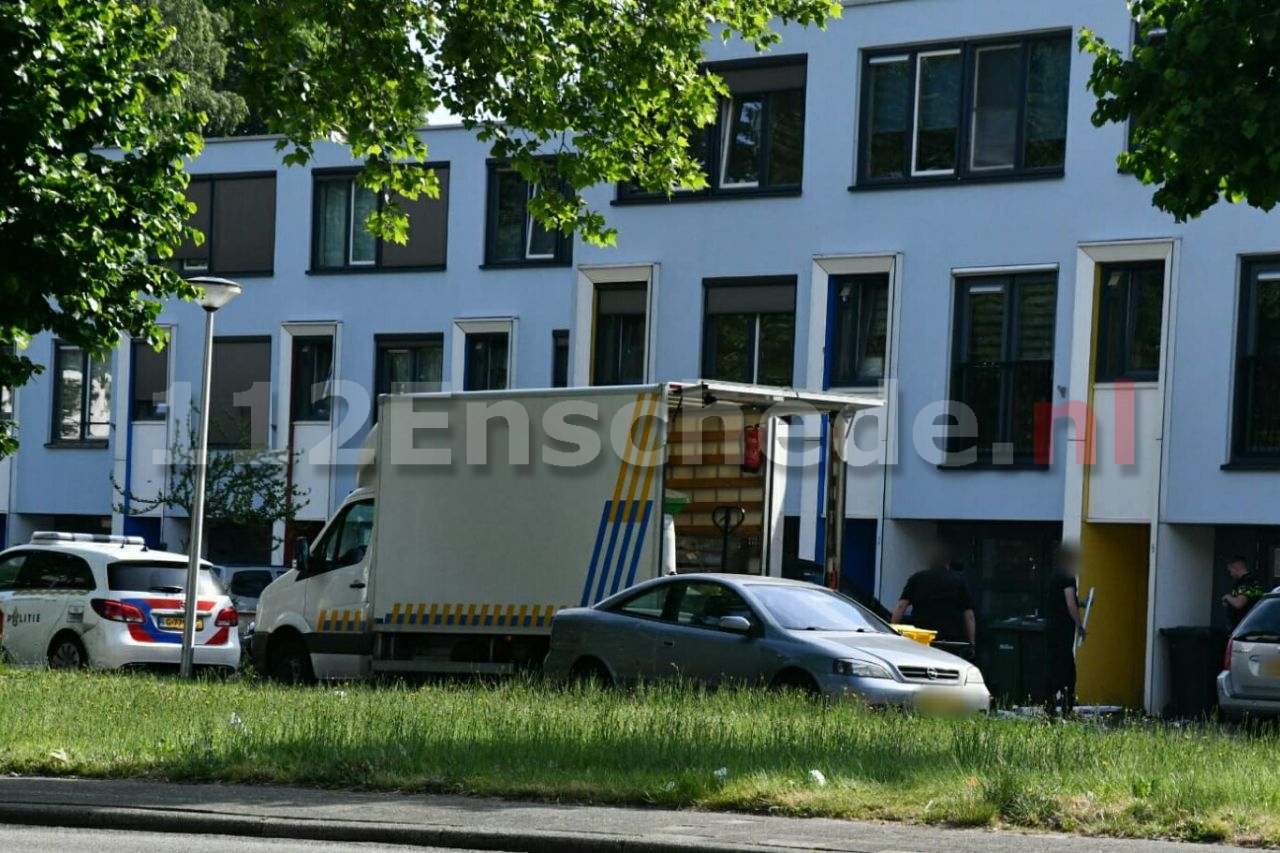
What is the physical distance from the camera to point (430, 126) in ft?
119

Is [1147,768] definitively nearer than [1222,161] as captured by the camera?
Yes

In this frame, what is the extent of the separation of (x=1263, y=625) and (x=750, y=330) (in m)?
12.6

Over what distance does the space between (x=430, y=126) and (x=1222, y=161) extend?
2298cm

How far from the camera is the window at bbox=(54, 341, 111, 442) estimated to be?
137 feet

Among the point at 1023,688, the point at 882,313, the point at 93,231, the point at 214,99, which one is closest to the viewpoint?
the point at 93,231

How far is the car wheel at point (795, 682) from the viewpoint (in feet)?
54.7

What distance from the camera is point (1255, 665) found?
65.3ft

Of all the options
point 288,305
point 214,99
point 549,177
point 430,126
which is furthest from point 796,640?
point 214,99

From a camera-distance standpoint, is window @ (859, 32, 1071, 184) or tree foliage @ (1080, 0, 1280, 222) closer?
tree foliage @ (1080, 0, 1280, 222)

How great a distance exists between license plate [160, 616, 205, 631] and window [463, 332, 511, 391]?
1225 centimetres

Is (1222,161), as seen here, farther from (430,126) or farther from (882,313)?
(430,126)

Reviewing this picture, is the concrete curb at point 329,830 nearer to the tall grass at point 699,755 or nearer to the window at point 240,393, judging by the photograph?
the tall grass at point 699,755

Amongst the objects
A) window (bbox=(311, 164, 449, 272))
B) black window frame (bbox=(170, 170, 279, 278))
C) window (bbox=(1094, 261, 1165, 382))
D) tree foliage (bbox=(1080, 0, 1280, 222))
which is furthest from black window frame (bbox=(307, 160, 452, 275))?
tree foliage (bbox=(1080, 0, 1280, 222))

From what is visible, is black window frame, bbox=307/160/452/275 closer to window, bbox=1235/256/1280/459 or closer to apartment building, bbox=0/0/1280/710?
apartment building, bbox=0/0/1280/710
